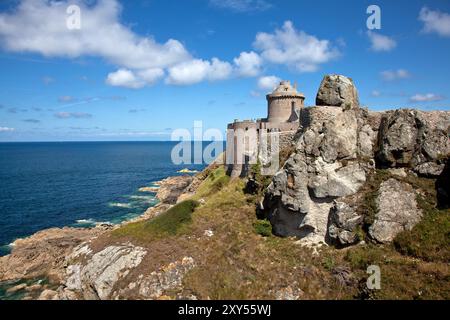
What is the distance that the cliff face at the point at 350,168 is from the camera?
68.9ft

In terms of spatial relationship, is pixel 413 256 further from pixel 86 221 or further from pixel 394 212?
pixel 86 221

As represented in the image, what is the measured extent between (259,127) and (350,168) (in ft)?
46.7

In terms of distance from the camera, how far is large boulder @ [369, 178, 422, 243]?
20000mm

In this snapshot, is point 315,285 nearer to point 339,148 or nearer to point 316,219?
point 316,219

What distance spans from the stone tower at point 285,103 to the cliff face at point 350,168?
37.6 ft

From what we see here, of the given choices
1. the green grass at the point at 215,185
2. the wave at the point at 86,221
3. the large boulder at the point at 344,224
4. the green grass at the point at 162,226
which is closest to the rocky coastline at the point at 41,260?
the wave at the point at 86,221

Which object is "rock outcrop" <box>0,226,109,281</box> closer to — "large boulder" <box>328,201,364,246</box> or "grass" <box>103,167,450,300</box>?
"grass" <box>103,167,450,300</box>

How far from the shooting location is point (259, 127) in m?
35.6

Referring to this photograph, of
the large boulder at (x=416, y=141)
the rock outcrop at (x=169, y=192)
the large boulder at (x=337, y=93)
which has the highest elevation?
the large boulder at (x=337, y=93)
